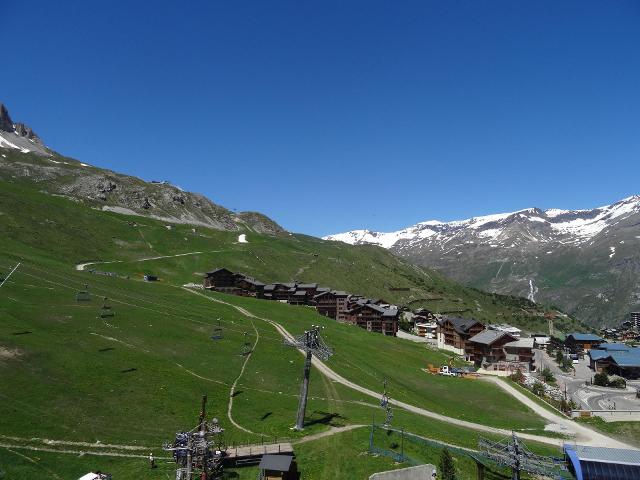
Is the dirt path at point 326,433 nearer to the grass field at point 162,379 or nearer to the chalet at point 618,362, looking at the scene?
the grass field at point 162,379

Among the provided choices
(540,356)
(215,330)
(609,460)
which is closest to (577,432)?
(609,460)

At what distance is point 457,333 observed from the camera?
16825 cm

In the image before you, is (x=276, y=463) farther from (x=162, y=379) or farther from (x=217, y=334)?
(x=217, y=334)

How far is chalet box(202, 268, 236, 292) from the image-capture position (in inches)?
6870

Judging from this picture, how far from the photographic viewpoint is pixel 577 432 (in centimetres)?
7962

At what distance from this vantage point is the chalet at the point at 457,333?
165m

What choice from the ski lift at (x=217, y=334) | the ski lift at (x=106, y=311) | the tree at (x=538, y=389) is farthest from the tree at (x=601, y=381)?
the ski lift at (x=106, y=311)

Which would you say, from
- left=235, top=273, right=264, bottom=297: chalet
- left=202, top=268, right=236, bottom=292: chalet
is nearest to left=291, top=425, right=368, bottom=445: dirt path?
Result: left=202, top=268, right=236, bottom=292: chalet

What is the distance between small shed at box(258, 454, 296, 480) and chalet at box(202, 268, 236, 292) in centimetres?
13533

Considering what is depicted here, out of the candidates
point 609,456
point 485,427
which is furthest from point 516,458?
point 485,427

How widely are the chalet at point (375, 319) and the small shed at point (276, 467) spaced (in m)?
134

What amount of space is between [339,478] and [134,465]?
64.4 ft

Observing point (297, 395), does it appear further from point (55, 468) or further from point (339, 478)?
point (55, 468)

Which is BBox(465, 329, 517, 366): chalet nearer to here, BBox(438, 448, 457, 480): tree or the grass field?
the grass field
